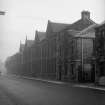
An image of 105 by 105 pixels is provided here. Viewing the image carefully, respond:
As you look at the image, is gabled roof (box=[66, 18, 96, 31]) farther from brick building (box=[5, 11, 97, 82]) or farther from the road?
the road

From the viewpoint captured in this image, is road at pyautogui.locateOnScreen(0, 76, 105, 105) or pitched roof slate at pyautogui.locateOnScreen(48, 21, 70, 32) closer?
road at pyautogui.locateOnScreen(0, 76, 105, 105)

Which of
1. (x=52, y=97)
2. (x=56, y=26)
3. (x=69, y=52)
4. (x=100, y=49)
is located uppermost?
(x=56, y=26)

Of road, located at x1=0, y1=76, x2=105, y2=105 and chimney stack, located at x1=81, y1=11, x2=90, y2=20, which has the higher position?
chimney stack, located at x1=81, y1=11, x2=90, y2=20

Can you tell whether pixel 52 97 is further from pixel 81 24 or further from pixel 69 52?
pixel 81 24

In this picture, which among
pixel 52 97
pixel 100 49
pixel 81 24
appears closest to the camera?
pixel 52 97

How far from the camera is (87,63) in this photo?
46688 mm

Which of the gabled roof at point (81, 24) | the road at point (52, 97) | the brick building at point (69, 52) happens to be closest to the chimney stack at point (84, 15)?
the brick building at point (69, 52)

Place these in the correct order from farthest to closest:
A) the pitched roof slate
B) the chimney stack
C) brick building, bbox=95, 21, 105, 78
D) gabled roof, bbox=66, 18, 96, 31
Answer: the pitched roof slate
gabled roof, bbox=66, 18, 96, 31
the chimney stack
brick building, bbox=95, 21, 105, 78

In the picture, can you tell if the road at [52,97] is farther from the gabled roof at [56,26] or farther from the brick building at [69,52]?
the gabled roof at [56,26]

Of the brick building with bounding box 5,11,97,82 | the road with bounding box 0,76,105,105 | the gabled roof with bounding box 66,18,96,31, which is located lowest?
the road with bounding box 0,76,105,105

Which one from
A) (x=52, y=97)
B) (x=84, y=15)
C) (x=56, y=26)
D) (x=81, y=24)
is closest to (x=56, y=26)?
(x=56, y=26)

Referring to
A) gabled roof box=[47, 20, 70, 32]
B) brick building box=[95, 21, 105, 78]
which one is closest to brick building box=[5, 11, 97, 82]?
gabled roof box=[47, 20, 70, 32]

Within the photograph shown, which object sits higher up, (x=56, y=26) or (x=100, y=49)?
(x=56, y=26)

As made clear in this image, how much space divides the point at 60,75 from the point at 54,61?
6.26 metres
